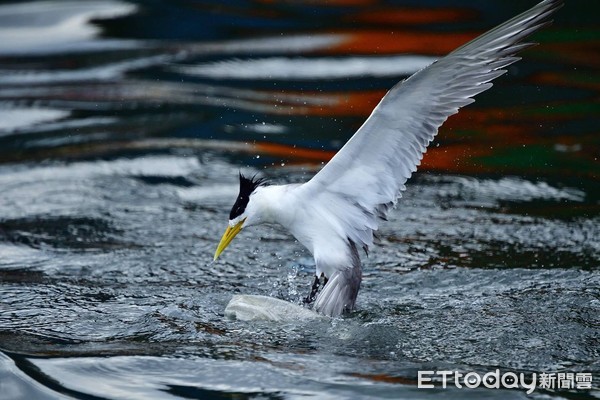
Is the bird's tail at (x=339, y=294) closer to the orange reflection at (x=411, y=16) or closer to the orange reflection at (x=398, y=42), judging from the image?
the orange reflection at (x=398, y=42)

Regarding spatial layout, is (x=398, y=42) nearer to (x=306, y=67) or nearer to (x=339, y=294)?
(x=306, y=67)

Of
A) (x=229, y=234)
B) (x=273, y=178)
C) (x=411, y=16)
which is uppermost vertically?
(x=411, y=16)

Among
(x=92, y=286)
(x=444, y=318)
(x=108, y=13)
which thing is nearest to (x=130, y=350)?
(x=92, y=286)

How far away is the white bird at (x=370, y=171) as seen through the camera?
5172mm

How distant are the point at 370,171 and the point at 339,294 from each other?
2.25ft

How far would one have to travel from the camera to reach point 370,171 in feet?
18.0

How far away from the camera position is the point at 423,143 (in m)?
5.43

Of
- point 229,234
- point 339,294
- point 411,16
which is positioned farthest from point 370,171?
point 411,16
